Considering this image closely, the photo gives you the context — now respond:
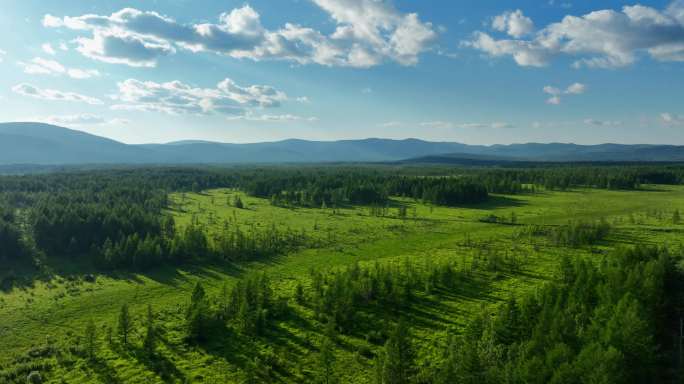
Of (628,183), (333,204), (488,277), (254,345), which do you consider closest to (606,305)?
(488,277)

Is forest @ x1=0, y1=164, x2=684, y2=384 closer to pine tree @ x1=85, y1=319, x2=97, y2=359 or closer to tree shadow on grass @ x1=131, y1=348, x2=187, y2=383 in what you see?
tree shadow on grass @ x1=131, y1=348, x2=187, y2=383

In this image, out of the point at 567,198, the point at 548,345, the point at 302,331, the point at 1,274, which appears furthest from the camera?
the point at 567,198

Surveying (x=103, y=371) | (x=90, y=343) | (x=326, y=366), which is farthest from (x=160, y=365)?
(x=326, y=366)

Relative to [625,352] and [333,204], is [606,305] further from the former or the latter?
[333,204]

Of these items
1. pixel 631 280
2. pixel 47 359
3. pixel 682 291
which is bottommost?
pixel 47 359

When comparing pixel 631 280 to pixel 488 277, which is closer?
pixel 631 280

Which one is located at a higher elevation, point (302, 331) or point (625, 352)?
point (625, 352)
